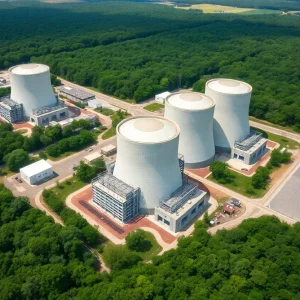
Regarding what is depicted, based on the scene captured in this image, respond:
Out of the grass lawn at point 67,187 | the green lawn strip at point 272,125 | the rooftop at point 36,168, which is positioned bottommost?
the green lawn strip at point 272,125

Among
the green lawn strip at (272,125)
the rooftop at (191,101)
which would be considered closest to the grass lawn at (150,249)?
the rooftop at (191,101)

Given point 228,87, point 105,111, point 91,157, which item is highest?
point 228,87

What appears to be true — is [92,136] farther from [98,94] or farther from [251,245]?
[251,245]

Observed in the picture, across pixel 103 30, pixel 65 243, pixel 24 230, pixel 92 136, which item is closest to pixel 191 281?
pixel 65 243

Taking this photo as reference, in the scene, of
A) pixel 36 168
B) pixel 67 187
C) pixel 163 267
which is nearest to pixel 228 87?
pixel 67 187

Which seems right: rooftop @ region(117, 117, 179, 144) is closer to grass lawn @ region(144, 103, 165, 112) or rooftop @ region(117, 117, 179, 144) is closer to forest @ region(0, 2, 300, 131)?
grass lawn @ region(144, 103, 165, 112)

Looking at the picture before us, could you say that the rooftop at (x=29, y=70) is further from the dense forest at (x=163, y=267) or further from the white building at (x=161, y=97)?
the dense forest at (x=163, y=267)

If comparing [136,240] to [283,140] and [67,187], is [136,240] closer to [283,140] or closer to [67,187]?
[67,187]
